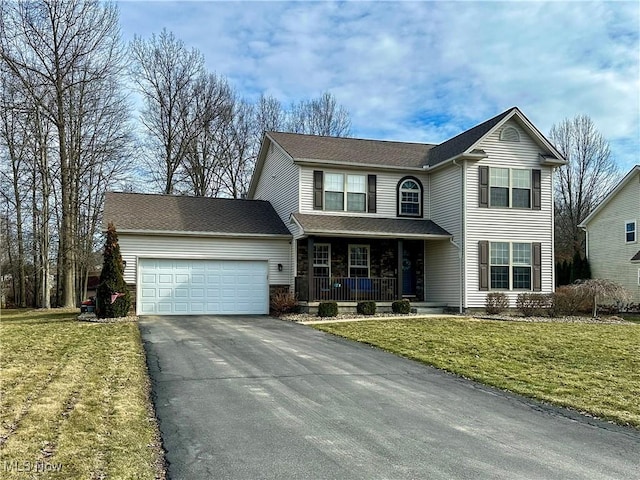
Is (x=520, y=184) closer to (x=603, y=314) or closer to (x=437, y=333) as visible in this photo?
(x=603, y=314)

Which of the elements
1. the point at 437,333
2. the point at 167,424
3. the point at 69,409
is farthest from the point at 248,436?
the point at 437,333

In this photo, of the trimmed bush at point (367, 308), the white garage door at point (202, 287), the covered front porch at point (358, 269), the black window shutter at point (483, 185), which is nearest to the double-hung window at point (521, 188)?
the black window shutter at point (483, 185)

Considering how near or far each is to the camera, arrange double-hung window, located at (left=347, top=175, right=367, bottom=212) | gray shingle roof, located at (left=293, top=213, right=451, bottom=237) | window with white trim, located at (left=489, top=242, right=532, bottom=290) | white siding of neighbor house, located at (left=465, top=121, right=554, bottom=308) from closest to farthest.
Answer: gray shingle roof, located at (left=293, top=213, right=451, bottom=237)
white siding of neighbor house, located at (left=465, top=121, right=554, bottom=308)
window with white trim, located at (left=489, top=242, right=532, bottom=290)
double-hung window, located at (left=347, top=175, right=367, bottom=212)

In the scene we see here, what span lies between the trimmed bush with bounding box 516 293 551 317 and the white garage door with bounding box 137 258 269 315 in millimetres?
8758

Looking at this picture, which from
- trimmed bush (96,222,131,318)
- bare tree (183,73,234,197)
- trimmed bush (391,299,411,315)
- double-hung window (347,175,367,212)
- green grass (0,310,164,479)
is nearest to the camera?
green grass (0,310,164,479)

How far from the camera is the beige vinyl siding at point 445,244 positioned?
20578 mm

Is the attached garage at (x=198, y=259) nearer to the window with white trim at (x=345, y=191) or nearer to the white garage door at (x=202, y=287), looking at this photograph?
the white garage door at (x=202, y=287)

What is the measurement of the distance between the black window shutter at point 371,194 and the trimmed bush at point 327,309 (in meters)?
4.50

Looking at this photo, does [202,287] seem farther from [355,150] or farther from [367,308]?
[355,150]

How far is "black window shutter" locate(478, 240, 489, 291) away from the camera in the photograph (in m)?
20.4

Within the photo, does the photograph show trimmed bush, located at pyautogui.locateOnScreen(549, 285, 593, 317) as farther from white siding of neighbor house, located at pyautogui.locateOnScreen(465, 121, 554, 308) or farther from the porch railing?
the porch railing

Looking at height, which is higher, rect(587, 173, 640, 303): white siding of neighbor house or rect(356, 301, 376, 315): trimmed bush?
rect(587, 173, 640, 303): white siding of neighbor house

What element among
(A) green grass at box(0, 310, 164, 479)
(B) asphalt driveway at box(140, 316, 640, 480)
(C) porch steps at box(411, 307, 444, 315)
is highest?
(C) porch steps at box(411, 307, 444, 315)

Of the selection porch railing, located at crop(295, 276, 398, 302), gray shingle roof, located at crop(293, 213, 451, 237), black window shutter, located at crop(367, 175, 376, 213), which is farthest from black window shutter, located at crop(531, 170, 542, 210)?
porch railing, located at crop(295, 276, 398, 302)
